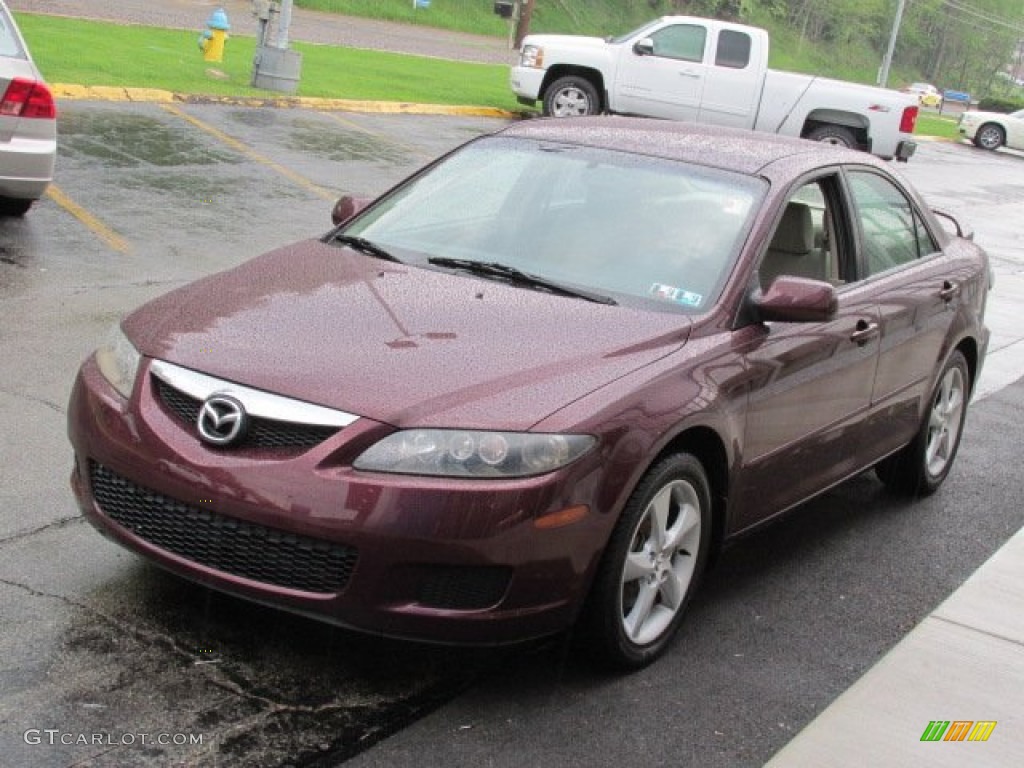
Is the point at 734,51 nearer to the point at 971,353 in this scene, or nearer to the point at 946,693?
the point at 971,353

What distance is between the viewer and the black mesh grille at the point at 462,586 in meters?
4.09

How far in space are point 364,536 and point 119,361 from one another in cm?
116

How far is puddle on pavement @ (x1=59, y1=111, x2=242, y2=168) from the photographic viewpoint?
13227mm

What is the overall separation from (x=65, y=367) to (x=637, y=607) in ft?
12.2

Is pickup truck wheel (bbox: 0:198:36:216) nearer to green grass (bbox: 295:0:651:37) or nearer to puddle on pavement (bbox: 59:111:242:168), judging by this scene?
puddle on pavement (bbox: 59:111:242:168)

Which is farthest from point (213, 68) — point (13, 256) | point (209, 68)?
point (13, 256)

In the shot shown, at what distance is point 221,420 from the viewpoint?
164 inches

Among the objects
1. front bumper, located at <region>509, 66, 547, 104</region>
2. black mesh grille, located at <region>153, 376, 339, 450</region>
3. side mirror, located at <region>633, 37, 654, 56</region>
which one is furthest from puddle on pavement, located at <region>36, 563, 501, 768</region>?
side mirror, located at <region>633, 37, 654, 56</region>

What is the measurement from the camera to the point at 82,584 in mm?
4797

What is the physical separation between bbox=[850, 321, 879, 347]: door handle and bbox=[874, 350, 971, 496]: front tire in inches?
39.8

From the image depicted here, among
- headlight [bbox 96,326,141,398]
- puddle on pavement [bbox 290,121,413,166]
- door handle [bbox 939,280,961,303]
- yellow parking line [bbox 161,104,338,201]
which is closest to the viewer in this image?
headlight [bbox 96,326,141,398]

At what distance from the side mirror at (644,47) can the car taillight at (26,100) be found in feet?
48.4

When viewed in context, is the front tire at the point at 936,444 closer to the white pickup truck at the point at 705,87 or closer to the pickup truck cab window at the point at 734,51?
the white pickup truck at the point at 705,87

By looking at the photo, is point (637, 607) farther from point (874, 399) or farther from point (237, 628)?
point (874, 399)
